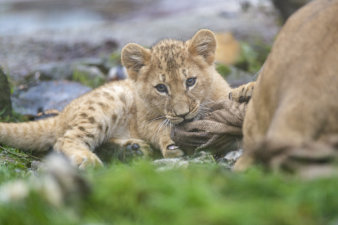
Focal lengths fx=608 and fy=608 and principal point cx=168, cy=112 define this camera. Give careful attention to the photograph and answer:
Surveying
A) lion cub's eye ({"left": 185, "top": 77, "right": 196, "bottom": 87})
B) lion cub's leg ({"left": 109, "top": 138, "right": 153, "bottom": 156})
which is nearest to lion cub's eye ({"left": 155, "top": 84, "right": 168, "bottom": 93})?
lion cub's eye ({"left": 185, "top": 77, "right": 196, "bottom": 87})

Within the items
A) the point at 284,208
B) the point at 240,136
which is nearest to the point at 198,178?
the point at 284,208

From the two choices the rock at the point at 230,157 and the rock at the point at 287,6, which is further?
the rock at the point at 287,6

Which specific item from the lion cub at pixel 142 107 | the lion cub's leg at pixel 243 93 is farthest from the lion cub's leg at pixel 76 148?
the lion cub's leg at pixel 243 93

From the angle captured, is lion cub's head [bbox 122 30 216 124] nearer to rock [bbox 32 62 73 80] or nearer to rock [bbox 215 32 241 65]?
rock [bbox 32 62 73 80]

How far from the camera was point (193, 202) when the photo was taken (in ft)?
8.24

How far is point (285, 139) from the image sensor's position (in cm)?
285

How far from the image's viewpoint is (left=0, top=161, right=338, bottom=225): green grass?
237 centimetres

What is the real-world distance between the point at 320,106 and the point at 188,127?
7.27 feet

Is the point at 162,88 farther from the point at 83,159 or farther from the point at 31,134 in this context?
the point at 31,134

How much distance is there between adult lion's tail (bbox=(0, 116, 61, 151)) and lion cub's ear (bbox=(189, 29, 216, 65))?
1626 millimetres

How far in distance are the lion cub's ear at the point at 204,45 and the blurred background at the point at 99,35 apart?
78 cm

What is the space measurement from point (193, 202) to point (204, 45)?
3.65 m

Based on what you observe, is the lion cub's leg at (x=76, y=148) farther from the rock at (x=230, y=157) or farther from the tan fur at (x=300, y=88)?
the tan fur at (x=300, y=88)

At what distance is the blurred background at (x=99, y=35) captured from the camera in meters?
8.55
